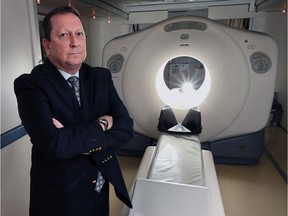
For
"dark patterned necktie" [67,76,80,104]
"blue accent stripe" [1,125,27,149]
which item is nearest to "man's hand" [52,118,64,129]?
"dark patterned necktie" [67,76,80,104]

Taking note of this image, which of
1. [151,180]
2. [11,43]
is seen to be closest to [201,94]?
[151,180]

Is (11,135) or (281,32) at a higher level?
(281,32)

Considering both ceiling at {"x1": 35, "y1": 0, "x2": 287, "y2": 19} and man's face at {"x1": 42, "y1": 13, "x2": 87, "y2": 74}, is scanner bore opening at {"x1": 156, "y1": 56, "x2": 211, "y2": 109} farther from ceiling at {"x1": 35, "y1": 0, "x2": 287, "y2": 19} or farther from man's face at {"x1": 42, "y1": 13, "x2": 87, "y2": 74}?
man's face at {"x1": 42, "y1": 13, "x2": 87, "y2": 74}

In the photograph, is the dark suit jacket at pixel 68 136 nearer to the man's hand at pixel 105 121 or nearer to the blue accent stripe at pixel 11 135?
the man's hand at pixel 105 121

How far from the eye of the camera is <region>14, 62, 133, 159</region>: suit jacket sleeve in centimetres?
77

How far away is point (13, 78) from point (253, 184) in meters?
1.74

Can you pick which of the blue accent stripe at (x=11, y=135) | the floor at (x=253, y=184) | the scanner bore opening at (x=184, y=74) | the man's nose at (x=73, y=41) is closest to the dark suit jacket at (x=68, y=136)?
the man's nose at (x=73, y=41)

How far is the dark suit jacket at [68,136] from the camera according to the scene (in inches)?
30.6

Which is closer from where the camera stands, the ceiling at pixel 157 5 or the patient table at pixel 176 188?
the patient table at pixel 176 188

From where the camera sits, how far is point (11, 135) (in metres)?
1.28

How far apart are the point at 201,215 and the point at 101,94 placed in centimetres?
63

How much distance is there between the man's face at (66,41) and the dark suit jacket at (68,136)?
6cm

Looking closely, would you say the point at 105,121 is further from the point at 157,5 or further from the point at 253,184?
the point at 157,5

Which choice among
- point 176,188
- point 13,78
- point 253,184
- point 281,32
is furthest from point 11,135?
point 281,32
